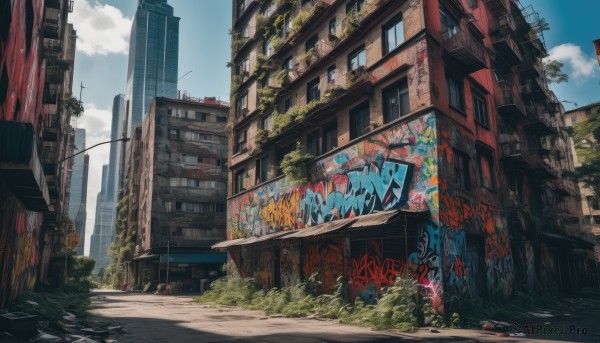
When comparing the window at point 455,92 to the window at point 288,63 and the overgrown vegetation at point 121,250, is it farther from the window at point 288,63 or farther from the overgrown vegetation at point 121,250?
the overgrown vegetation at point 121,250

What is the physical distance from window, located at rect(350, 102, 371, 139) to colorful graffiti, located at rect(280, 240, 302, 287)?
6611 mm

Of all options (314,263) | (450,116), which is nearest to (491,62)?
(450,116)

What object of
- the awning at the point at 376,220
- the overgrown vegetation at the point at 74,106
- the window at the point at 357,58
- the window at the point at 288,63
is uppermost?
the window at the point at 288,63

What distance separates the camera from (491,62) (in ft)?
75.9

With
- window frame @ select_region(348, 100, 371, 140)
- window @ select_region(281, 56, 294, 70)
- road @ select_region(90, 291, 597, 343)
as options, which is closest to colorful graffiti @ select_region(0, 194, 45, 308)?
road @ select_region(90, 291, 597, 343)

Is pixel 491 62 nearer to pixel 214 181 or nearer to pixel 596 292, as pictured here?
pixel 596 292

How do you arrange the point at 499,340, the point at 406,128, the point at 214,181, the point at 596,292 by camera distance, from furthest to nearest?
1. the point at 214,181
2. the point at 596,292
3. the point at 406,128
4. the point at 499,340

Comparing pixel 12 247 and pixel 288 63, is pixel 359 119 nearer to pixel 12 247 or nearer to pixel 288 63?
pixel 288 63

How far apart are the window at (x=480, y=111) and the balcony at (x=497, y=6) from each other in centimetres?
684

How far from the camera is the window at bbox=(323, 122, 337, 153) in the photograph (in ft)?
71.5

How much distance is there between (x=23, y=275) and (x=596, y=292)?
32.3 meters

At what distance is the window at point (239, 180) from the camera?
31019 millimetres

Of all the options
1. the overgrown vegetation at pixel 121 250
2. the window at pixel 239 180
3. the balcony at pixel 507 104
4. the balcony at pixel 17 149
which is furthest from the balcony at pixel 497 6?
the overgrown vegetation at pixel 121 250

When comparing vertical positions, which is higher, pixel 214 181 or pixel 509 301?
pixel 214 181
